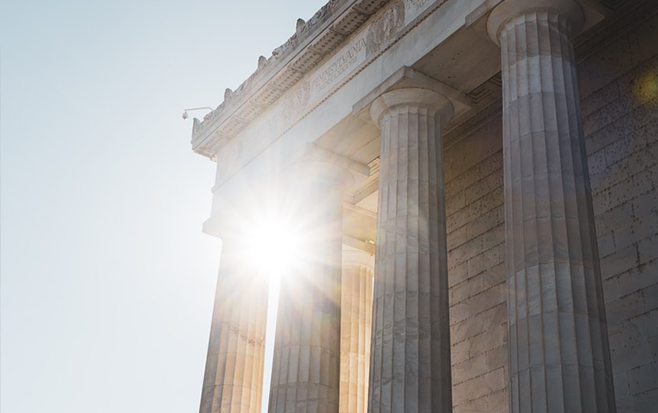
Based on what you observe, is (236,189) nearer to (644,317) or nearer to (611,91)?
(611,91)

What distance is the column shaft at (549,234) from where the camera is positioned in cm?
2345

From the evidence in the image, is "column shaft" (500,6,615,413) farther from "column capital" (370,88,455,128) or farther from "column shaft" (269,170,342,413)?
"column shaft" (269,170,342,413)

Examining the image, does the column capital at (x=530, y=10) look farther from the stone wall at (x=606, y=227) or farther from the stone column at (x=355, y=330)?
the stone column at (x=355, y=330)

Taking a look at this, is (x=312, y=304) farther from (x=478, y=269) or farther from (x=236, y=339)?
(x=478, y=269)

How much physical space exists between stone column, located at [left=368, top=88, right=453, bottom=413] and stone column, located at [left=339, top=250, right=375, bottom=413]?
54.6ft

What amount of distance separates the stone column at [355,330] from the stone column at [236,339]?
620 cm

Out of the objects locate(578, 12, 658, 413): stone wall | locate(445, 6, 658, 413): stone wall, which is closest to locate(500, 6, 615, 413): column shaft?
locate(578, 12, 658, 413): stone wall

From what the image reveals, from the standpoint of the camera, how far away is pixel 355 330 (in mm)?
50562

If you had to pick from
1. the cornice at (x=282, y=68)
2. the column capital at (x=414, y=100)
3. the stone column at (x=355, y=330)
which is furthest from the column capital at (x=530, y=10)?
the stone column at (x=355, y=330)

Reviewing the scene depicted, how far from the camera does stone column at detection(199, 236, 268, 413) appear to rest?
42469 mm

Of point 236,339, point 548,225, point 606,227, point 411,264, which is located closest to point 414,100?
point 411,264

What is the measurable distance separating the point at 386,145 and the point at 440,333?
330 inches

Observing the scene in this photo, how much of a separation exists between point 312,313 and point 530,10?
1525cm

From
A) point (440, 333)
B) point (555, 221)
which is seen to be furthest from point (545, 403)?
point (440, 333)
